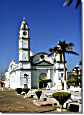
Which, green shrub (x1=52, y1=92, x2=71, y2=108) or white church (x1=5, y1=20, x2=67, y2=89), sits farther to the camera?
white church (x1=5, y1=20, x2=67, y2=89)

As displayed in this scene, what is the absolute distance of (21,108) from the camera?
1015 cm

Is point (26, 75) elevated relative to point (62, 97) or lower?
elevated

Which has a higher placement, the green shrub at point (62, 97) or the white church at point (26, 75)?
the white church at point (26, 75)

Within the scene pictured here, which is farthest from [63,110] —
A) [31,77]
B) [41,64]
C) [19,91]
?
[41,64]

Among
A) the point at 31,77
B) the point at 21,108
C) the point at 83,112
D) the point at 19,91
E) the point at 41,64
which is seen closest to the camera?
the point at 83,112

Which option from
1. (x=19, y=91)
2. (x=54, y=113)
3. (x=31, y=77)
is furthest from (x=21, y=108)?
(x=31, y=77)

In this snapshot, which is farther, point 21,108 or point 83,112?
point 21,108

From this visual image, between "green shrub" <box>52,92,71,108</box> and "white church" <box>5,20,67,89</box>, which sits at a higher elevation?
"white church" <box>5,20,67,89</box>

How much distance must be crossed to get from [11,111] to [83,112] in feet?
6.74

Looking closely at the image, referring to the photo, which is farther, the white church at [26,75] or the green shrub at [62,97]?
the white church at [26,75]

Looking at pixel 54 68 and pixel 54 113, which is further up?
pixel 54 68

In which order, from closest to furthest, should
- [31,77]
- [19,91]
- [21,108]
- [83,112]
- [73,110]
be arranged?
[83,112] → [73,110] → [21,108] → [19,91] → [31,77]

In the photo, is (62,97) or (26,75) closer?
(62,97)

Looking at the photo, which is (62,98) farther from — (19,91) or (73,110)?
(19,91)
